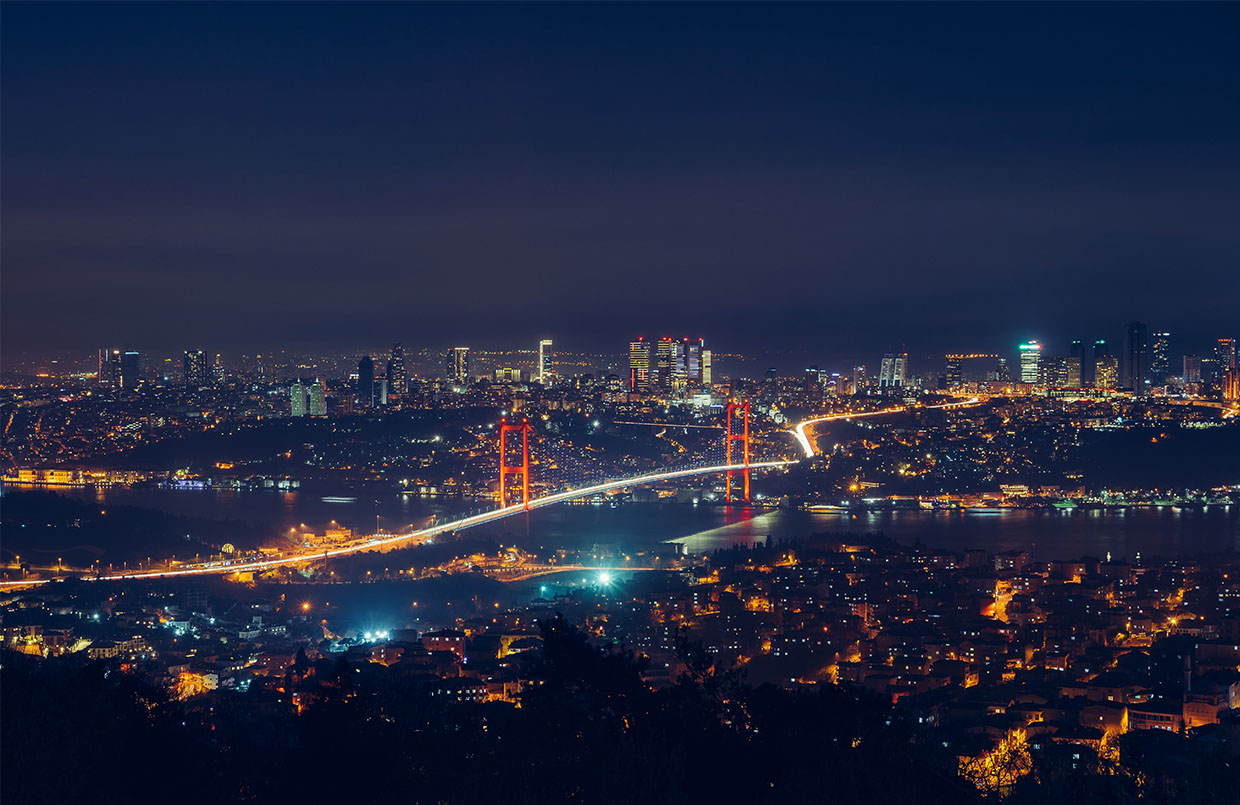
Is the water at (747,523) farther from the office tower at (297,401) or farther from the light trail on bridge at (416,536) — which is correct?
the office tower at (297,401)

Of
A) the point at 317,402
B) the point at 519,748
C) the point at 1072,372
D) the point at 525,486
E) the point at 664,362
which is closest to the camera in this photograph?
the point at 519,748

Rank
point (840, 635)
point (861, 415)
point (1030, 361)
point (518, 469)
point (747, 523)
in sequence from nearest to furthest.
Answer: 1. point (840, 635)
2. point (747, 523)
3. point (518, 469)
4. point (861, 415)
5. point (1030, 361)

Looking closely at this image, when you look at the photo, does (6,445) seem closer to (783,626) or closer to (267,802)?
(783,626)

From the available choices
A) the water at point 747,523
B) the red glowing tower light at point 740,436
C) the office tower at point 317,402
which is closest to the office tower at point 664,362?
the red glowing tower light at point 740,436

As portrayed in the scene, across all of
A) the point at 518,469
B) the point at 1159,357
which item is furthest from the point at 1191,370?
the point at 518,469

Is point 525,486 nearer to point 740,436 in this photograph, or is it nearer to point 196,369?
point 740,436

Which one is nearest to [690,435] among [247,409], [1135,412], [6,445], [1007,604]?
[1135,412]

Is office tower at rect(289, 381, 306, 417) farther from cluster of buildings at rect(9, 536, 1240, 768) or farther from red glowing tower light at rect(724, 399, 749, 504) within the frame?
cluster of buildings at rect(9, 536, 1240, 768)

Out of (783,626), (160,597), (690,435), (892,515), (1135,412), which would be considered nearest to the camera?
(783,626)

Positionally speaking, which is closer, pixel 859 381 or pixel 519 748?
pixel 519 748
